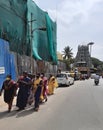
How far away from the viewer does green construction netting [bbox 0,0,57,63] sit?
2984 cm

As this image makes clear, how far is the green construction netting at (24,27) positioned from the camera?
29.8 metres

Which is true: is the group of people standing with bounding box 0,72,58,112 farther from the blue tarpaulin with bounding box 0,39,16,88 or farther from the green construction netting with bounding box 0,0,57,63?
the green construction netting with bounding box 0,0,57,63

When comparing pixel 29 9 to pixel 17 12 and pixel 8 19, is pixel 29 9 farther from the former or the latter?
pixel 8 19

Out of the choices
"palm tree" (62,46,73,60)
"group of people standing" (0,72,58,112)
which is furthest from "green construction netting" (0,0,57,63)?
"palm tree" (62,46,73,60)

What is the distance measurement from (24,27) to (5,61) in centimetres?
1034

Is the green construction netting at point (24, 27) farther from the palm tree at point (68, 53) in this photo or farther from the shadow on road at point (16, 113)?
the palm tree at point (68, 53)

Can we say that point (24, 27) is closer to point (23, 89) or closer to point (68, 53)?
point (23, 89)

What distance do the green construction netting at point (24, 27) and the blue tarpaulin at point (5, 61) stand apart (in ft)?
6.14

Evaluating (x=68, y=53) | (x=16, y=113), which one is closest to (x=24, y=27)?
(x=16, y=113)

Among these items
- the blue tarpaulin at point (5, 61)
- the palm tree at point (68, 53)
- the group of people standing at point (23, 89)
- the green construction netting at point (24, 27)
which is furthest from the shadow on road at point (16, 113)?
the palm tree at point (68, 53)

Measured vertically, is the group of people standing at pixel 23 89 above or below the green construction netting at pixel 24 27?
below

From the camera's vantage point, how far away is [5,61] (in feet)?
86.1

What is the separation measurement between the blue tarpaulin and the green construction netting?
187 cm

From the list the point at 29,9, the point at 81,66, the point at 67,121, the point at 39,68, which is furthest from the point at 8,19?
the point at 81,66
